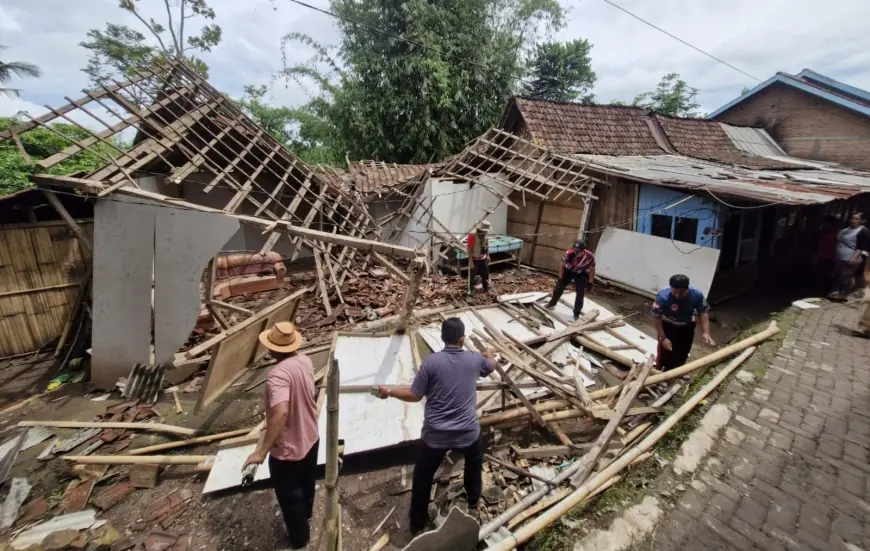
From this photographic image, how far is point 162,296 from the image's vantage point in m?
5.41

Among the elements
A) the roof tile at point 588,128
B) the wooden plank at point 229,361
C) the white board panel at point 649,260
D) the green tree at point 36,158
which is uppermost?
the roof tile at point 588,128

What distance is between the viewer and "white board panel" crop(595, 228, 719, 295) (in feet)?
27.5

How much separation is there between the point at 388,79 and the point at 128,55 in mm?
15974

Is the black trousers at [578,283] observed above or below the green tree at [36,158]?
below

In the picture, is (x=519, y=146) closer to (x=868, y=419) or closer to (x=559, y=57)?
(x=868, y=419)

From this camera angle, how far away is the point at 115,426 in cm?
450

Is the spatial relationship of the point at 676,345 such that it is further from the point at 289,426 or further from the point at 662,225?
the point at 662,225

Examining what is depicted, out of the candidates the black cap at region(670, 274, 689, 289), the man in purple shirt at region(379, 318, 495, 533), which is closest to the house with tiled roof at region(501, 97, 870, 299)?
the black cap at region(670, 274, 689, 289)

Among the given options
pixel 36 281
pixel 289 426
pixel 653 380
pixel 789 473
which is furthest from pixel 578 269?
pixel 36 281

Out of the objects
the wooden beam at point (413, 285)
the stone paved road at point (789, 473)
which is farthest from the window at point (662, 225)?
the wooden beam at point (413, 285)

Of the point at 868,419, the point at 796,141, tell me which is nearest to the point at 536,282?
the point at 868,419

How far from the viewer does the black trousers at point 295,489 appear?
117 inches

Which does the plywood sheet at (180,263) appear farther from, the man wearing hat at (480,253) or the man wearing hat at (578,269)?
the man wearing hat at (578,269)

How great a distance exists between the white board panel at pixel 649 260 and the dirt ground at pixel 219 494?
25.4ft
